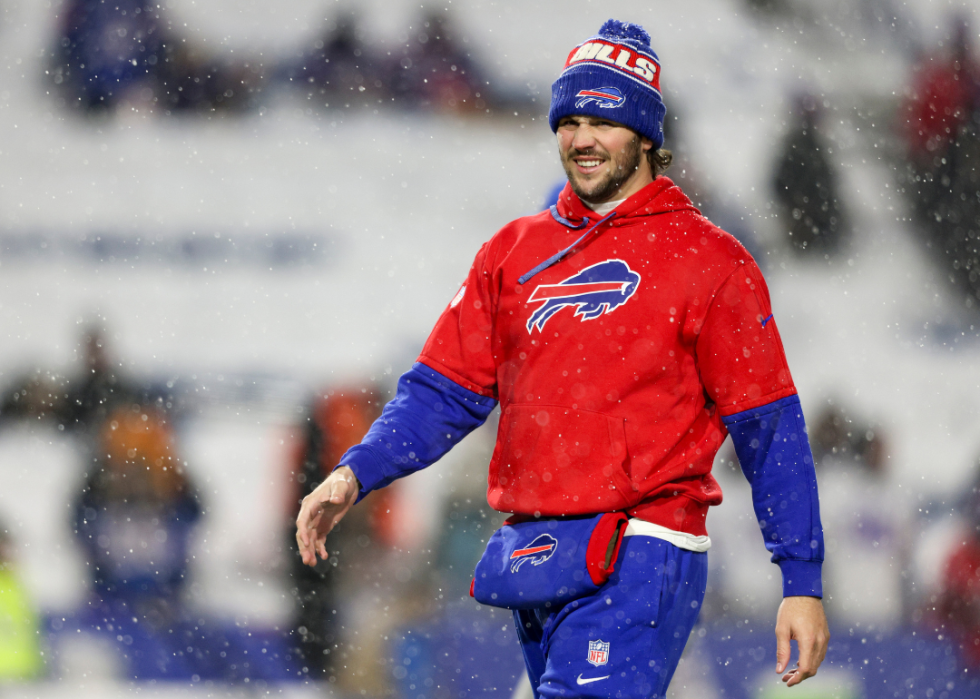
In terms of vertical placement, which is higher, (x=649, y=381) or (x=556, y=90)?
(x=556, y=90)

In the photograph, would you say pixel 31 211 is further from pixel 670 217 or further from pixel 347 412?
pixel 670 217

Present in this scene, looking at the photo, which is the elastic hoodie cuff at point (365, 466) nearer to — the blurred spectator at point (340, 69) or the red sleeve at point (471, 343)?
the red sleeve at point (471, 343)

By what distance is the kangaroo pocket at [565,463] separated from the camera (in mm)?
1655

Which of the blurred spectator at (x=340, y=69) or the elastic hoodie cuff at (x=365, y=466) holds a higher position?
the blurred spectator at (x=340, y=69)

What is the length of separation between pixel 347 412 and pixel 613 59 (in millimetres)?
3622


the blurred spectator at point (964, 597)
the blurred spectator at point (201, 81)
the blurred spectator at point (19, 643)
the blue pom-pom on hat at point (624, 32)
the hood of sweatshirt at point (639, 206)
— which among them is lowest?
the blurred spectator at point (19, 643)

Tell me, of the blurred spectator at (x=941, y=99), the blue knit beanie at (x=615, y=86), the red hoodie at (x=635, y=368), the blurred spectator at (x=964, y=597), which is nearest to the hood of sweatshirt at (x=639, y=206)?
the red hoodie at (x=635, y=368)

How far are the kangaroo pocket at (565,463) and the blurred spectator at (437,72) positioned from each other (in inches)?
255

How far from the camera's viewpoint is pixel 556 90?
6.22ft

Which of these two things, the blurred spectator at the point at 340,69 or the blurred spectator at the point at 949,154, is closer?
the blurred spectator at the point at 949,154

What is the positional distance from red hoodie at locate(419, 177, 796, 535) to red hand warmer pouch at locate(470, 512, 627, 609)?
0.03 meters

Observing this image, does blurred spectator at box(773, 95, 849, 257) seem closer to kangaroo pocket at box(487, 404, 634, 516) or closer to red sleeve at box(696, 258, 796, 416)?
red sleeve at box(696, 258, 796, 416)

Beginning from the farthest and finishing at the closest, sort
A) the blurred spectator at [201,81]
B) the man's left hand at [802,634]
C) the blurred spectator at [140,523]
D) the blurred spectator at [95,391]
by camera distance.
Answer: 1. the blurred spectator at [201,81]
2. the blurred spectator at [95,391]
3. the blurred spectator at [140,523]
4. the man's left hand at [802,634]

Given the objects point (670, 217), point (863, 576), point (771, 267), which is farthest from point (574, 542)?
point (771, 267)
